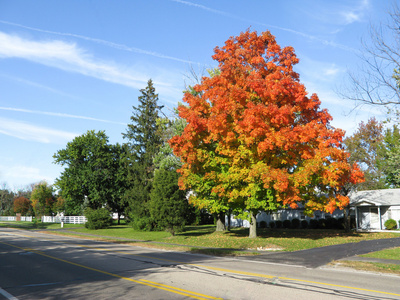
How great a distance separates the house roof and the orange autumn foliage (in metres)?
14.6

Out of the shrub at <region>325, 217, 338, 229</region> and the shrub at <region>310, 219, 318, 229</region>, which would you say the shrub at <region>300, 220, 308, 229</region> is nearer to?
the shrub at <region>310, 219, 318, 229</region>

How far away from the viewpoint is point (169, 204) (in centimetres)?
2747

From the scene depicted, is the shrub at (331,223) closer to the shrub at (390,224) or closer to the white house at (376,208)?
the white house at (376,208)

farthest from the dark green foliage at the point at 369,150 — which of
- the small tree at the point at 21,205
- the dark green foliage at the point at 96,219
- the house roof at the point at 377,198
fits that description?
the small tree at the point at 21,205

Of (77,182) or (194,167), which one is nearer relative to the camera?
(194,167)

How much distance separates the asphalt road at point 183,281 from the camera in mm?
8719

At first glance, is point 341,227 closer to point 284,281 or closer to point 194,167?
point 194,167

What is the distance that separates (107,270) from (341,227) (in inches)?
1236

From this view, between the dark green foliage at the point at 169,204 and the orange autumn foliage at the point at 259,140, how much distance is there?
9.34 ft

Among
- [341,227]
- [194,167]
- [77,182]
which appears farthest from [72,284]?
[77,182]

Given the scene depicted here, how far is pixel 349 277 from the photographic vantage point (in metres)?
11.5

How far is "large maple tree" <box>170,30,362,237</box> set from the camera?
20.9 metres

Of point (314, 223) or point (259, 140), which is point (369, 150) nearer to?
point (314, 223)

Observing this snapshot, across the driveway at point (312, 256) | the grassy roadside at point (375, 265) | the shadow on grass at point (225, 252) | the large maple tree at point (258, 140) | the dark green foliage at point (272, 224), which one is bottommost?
the dark green foliage at point (272, 224)
